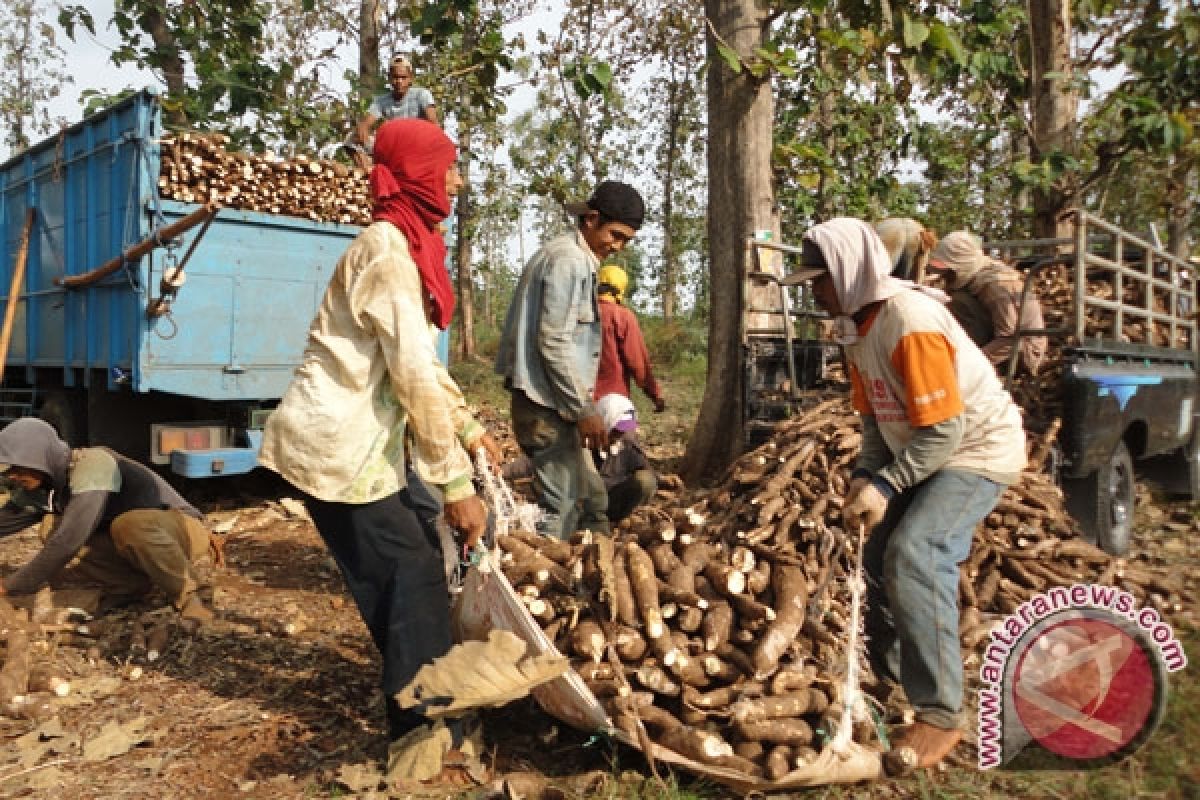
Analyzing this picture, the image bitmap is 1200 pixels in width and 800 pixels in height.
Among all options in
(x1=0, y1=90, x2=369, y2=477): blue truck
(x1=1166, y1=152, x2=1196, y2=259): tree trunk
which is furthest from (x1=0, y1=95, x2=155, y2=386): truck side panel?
(x1=1166, y1=152, x2=1196, y2=259): tree trunk

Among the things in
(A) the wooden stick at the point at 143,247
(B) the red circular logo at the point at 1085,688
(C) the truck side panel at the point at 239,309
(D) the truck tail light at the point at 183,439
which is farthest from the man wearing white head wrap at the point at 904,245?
(D) the truck tail light at the point at 183,439

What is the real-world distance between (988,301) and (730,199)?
75.3 inches

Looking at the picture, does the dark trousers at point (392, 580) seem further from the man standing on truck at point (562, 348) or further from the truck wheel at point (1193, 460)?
the truck wheel at point (1193, 460)

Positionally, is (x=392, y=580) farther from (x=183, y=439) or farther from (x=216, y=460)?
(x=183, y=439)

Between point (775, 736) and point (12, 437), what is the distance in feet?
11.3

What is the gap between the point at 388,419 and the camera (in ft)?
8.54

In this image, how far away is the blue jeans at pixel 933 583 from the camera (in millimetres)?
2568

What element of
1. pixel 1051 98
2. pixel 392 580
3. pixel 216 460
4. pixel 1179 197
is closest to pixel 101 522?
pixel 216 460

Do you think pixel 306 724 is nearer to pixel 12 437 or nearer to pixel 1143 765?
pixel 12 437

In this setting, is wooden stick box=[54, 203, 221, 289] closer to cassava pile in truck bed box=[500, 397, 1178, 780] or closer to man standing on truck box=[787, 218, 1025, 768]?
cassava pile in truck bed box=[500, 397, 1178, 780]

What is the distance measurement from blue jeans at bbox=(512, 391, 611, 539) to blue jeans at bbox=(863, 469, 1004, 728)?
1682 mm

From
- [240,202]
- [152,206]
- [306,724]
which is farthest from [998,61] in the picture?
[306,724]

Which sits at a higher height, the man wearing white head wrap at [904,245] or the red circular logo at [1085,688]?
the man wearing white head wrap at [904,245]

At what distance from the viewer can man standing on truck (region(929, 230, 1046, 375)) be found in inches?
200
